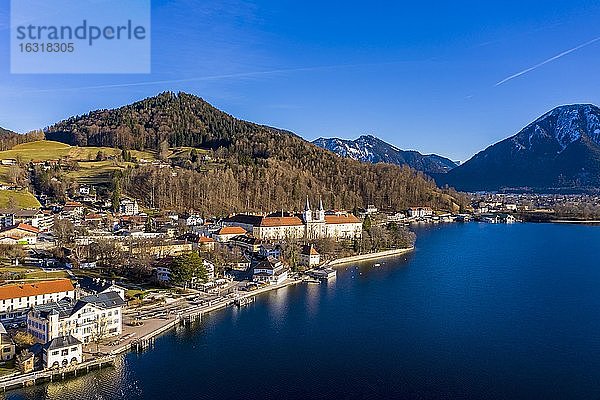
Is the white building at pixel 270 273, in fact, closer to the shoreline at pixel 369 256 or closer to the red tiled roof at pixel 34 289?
the shoreline at pixel 369 256

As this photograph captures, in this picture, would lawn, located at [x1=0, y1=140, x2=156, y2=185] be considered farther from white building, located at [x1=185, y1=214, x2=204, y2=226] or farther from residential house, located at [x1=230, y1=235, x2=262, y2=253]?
residential house, located at [x1=230, y1=235, x2=262, y2=253]

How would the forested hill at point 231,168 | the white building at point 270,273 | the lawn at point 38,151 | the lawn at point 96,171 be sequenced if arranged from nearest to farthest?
the white building at point 270,273 < the forested hill at point 231,168 < the lawn at point 96,171 < the lawn at point 38,151

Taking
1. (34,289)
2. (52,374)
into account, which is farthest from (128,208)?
(52,374)

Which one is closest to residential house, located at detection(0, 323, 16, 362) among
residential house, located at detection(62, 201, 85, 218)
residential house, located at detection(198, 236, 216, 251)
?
residential house, located at detection(198, 236, 216, 251)

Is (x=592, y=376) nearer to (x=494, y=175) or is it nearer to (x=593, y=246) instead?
(x=593, y=246)

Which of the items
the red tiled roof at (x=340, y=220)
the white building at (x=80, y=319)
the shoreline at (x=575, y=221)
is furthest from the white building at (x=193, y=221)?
the shoreline at (x=575, y=221)
